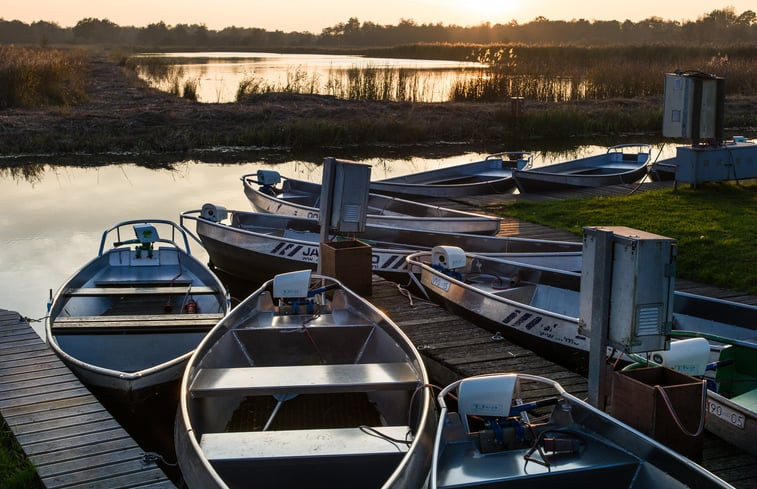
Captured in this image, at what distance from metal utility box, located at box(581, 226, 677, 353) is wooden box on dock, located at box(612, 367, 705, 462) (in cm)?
19

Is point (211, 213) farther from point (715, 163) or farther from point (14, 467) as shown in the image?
point (715, 163)

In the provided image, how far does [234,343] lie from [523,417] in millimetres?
2527

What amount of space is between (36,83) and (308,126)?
11083 millimetres

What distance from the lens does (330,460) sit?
4.88 meters

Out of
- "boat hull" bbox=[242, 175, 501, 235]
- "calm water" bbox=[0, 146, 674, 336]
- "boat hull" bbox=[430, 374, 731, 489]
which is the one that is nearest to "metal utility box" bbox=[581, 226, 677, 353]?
"boat hull" bbox=[430, 374, 731, 489]

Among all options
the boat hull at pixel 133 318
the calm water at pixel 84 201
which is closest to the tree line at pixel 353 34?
the calm water at pixel 84 201

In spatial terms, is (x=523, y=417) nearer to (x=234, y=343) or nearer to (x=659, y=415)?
(x=659, y=415)

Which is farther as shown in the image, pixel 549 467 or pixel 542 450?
pixel 542 450

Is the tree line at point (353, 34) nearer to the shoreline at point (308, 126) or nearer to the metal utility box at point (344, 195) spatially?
the shoreline at point (308, 126)

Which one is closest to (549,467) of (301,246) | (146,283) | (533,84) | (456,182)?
(146,283)

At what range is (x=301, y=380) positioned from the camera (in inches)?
226

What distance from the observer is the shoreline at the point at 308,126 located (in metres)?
23.5

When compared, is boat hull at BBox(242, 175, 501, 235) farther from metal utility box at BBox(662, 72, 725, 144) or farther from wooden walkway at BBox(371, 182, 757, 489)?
metal utility box at BBox(662, 72, 725, 144)

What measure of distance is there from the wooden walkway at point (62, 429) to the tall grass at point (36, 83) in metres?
22.7
